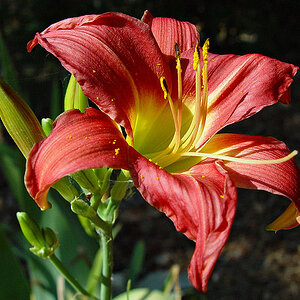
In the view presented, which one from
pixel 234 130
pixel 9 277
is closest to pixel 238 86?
pixel 9 277

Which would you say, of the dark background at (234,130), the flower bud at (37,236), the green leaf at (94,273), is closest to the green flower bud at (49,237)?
the flower bud at (37,236)

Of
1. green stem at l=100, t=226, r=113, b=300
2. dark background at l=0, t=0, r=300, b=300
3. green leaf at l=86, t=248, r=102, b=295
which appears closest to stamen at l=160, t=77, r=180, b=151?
green stem at l=100, t=226, r=113, b=300

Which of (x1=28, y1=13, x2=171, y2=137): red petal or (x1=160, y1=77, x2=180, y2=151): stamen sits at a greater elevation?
(x1=28, y1=13, x2=171, y2=137): red petal

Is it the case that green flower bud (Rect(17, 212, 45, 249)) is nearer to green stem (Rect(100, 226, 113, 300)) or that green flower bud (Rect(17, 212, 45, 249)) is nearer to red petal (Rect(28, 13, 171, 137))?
green stem (Rect(100, 226, 113, 300))

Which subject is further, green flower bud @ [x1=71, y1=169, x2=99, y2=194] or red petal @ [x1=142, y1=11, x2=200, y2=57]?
red petal @ [x1=142, y1=11, x2=200, y2=57]

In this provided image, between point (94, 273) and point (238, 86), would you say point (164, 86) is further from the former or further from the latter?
point (94, 273)

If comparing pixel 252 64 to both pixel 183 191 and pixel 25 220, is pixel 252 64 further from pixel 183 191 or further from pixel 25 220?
pixel 25 220

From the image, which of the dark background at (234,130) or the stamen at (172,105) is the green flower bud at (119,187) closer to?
the stamen at (172,105)
